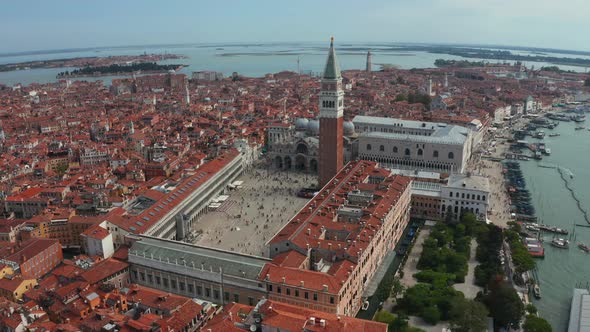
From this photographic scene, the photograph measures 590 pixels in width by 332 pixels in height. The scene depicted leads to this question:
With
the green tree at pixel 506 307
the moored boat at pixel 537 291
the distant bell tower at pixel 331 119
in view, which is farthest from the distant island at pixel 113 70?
the green tree at pixel 506 307

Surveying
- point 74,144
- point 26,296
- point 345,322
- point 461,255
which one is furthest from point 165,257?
point 74,144

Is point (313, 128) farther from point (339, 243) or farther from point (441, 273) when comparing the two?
point (441, 273)

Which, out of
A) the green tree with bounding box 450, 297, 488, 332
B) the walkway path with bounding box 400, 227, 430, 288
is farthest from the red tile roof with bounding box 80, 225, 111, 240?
the green tree with bounding box 450, 297, 488, 332

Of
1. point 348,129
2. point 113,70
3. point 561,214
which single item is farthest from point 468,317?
point 113,70

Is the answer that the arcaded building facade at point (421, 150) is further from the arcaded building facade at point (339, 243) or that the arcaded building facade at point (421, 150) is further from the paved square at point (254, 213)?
the arcaded building facade at point (339, 243)

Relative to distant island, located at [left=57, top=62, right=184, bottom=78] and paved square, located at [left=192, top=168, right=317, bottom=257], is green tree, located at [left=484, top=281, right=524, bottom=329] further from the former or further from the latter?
distant island, located at [left=57, top=62, right=184, bottom=78]

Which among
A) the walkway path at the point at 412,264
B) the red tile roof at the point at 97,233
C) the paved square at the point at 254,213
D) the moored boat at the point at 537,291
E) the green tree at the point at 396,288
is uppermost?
the red tile roof at the point at 97,233
